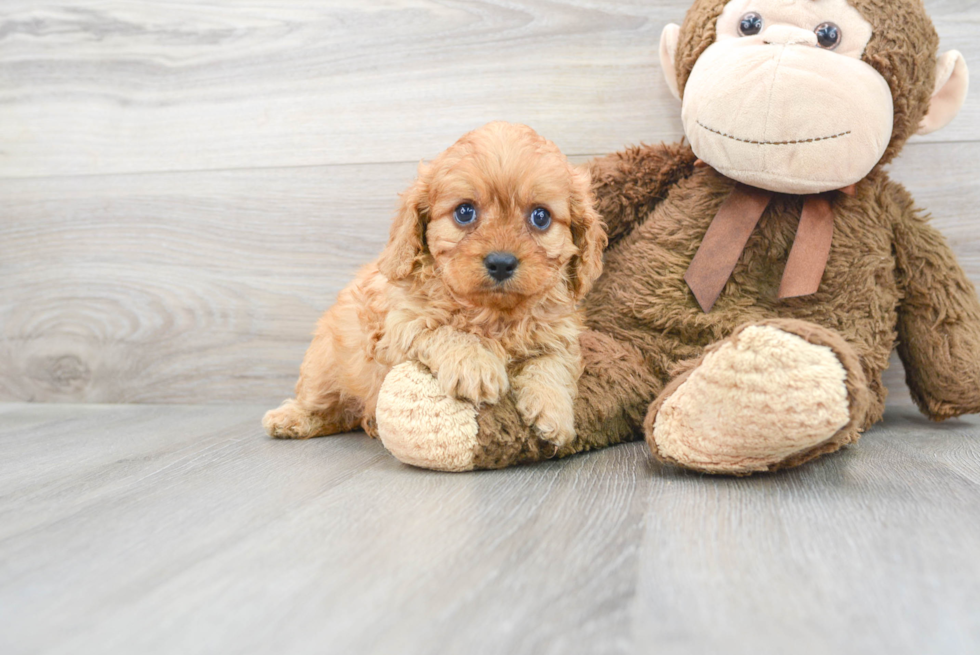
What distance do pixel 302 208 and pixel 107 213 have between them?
58 centimetres

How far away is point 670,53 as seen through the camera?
157 cm

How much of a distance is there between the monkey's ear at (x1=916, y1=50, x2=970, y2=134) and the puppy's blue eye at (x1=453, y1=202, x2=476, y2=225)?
3.08 feet

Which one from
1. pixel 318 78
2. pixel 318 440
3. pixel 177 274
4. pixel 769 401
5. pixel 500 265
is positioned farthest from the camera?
pixel 177 274

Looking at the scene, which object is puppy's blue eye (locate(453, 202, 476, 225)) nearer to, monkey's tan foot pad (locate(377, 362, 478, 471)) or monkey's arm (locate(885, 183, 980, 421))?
monkey's tan foot pad (locate(377, 362, 478, 471))

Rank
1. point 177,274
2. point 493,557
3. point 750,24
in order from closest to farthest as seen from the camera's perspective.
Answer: point 493,557
point 750,24
point 177,274

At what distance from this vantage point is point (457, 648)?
2.03 feet

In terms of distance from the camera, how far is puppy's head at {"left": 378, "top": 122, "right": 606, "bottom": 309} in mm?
1127

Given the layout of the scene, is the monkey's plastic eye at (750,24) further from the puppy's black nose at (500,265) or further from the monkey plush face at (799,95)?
the puppy's black nose at (500,265)

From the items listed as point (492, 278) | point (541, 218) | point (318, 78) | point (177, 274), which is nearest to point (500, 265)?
point (492, 278)

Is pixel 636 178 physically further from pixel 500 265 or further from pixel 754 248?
pixel 500 265

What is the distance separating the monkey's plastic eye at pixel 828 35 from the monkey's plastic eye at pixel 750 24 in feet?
0.33

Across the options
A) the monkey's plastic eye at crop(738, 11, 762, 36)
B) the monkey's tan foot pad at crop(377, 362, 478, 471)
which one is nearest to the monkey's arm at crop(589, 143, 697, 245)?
the monkey's plastic eye at crop(738, 11, 762, 36)

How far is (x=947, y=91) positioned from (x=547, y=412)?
3.41 feet

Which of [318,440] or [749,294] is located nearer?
[749,294]
